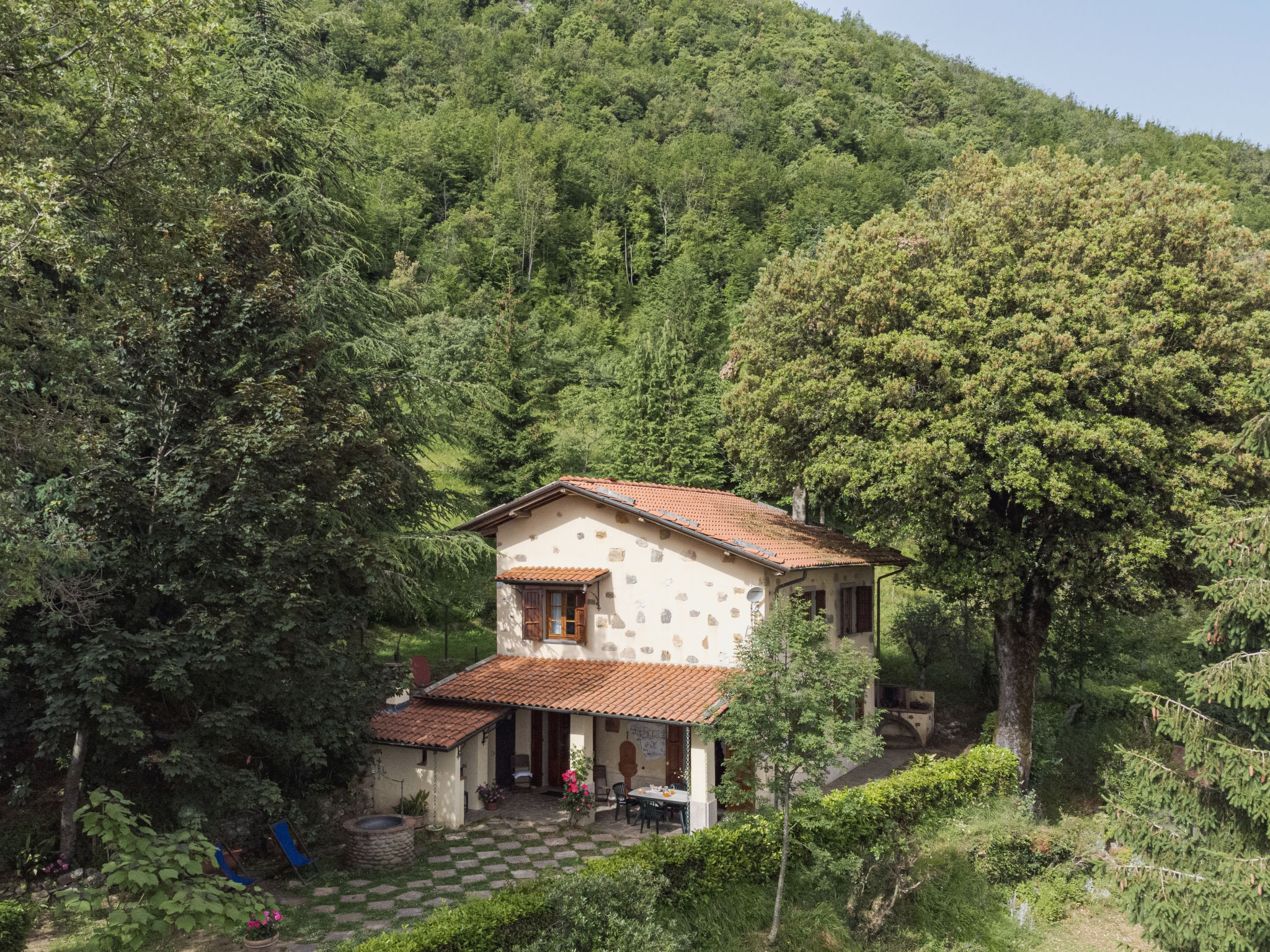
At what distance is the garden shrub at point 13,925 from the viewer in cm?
1000

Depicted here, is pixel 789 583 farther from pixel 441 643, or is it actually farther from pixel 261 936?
pixel 441 643

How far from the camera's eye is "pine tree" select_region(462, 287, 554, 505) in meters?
31.6

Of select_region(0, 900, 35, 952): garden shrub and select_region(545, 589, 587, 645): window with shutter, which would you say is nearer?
select_region(0, 900, 35, 952): garden shrub

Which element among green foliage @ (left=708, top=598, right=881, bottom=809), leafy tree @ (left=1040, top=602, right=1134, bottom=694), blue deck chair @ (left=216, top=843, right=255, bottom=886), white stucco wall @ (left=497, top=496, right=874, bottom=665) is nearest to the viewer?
blue deck chair @ (left=216, top=843, right=255, bottom=886)

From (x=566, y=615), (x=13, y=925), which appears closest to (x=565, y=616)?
(x=566, y=615)

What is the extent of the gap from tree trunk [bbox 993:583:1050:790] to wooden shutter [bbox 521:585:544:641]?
11.1 meters

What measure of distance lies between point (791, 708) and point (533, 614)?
9.26m

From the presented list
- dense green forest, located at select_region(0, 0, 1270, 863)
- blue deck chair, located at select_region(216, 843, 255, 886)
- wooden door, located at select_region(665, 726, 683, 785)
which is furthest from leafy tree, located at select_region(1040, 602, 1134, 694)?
blue deck chair, located at select_region(216, 843, 255, 886)

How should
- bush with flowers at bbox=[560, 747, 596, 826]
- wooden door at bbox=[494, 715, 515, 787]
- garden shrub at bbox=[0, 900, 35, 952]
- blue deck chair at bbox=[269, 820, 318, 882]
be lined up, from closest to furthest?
garden shrub at bbox=[0, 900, 35, 952] < blue deck chair at bbox=[269, 820, 318, 882] < bush with flowers at bbox=[560, 747, 596, 826] < wooden door at bbox=[494, 715, 515, 787]

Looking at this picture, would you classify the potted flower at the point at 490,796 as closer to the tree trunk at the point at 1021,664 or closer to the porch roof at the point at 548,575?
the porch roof at the point at 548,575

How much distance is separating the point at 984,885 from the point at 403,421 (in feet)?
52.2

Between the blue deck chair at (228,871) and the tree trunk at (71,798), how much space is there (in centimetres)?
219

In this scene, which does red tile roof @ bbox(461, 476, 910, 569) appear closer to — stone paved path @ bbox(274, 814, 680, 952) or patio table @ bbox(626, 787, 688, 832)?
patio table @ bbox(626, 787, 688, 832)

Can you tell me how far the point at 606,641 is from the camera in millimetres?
20047
